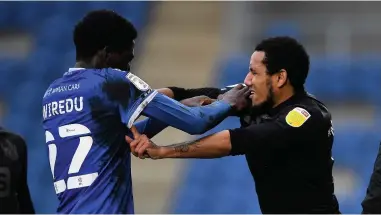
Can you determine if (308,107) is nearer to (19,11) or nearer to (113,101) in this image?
(113,101)

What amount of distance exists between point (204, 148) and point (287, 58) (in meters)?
0.57

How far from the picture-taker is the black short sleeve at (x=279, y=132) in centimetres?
326

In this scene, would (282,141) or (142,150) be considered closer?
(142,150)

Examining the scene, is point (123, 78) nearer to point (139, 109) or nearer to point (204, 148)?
point (139, 109)

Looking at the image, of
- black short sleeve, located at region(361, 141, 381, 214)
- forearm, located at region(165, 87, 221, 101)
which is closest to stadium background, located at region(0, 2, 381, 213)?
black short sleeve, located at region(361, 141, 381, 214)

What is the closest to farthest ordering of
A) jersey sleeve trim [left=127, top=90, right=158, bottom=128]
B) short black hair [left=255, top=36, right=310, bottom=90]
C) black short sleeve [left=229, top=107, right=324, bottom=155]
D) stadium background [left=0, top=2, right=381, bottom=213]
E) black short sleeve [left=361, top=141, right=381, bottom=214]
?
jersey sleeve trim [left=127, top=90, right=158, bottom=128] → black short sleeve [left=229, top=107, right=324, bottom=155] → short black hair [left=255, top=36, right=310, bottom=90] → black short sleeve [left=361, top=141, right=381, bottom=214] → stadium background [left=0, top=2, right=381, bottom=213]

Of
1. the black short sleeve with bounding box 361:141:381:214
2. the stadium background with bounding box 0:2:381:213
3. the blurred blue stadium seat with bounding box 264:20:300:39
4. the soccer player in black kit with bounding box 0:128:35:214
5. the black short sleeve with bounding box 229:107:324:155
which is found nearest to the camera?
the soccer player in black kit with bounding box 0:128:35:214

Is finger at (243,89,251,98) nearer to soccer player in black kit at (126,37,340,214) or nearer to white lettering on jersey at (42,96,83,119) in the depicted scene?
soccer player in black kit at (126,37,340,214)

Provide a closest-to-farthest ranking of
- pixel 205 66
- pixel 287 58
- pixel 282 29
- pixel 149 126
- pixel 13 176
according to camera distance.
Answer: pixel 13 176 < pixel 287 58 < pixel 149 126 < pixel 282 29 < pixel 205 66

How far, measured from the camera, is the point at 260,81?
347 cm

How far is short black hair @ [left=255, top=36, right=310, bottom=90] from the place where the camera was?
3.45m

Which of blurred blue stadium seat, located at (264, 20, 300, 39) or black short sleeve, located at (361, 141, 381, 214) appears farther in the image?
blurred blue stadium seat, located at (264, 20, 300, 39)


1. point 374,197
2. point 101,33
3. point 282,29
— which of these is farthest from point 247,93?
point 282,29

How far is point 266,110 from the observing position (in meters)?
3.54
